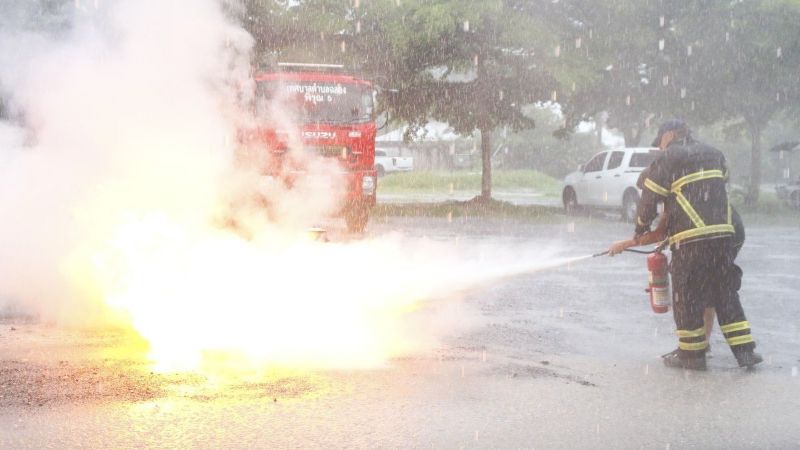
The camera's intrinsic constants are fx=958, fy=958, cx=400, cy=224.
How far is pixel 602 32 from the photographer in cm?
2470

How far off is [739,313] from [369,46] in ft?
56.6

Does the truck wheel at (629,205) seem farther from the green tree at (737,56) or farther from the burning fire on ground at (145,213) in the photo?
the burning fire on ground at (145,213)

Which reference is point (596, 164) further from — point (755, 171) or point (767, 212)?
point (755, 171)

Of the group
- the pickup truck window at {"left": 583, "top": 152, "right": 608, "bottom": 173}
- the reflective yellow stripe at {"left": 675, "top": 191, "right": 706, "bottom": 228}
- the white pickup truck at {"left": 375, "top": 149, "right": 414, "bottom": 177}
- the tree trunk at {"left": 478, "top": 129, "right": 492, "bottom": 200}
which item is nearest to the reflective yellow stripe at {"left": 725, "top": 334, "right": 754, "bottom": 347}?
the reflective yellow stripe at {"left": 675, "top": 191, "right": 706, "bottom": 228}

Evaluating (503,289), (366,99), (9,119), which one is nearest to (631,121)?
(366,99)

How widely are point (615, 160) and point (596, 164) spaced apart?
0.85 m

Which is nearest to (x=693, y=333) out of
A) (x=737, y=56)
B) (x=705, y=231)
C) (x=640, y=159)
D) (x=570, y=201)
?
(x=705, y=231)

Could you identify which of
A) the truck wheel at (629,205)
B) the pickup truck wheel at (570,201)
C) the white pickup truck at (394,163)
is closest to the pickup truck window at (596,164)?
the pickup truck wheel at (570,201)

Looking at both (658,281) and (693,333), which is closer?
(693,333)

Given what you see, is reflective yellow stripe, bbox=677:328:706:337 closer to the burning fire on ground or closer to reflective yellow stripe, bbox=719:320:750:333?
reflective yellow stripe, bbox=719:320:750:333

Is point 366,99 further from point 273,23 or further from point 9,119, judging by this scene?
point 9,119

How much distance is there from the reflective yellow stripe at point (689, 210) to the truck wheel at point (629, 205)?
46.2 feet

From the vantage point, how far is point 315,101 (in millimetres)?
14273

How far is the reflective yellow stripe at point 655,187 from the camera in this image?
6.25 metres
